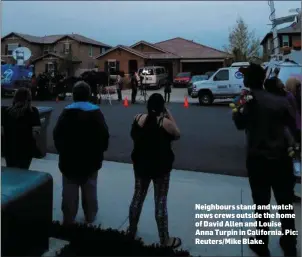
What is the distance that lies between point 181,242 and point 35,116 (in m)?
2.53

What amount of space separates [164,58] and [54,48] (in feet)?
53.3

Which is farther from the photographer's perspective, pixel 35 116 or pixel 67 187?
pixel 35 116

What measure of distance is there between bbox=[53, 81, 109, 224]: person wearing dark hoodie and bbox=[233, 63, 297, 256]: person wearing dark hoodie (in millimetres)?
1583

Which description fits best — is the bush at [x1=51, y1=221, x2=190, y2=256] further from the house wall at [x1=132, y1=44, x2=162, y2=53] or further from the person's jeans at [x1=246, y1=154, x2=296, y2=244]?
the house wall at [x1=132, y1=44, x2=162, y2=53]

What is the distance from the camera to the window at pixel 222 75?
21672mm

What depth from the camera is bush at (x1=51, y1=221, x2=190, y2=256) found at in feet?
13.0

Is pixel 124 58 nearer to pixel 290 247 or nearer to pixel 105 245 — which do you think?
pixel 105 245

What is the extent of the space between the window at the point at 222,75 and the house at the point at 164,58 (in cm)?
2370

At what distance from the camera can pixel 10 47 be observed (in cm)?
5266

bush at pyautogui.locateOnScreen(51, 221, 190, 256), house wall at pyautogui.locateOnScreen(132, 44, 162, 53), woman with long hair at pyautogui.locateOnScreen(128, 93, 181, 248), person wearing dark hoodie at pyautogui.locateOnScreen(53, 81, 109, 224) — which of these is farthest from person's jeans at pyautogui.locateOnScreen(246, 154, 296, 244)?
house wall at pyautogui.locateOnScreen(132, 44, 162, 53)

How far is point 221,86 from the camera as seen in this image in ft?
71.2

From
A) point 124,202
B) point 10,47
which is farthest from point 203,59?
point 124,202

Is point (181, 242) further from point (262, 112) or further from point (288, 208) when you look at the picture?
point (262, 112)

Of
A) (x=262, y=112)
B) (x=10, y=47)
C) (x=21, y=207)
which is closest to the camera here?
(x=21, y=207)
